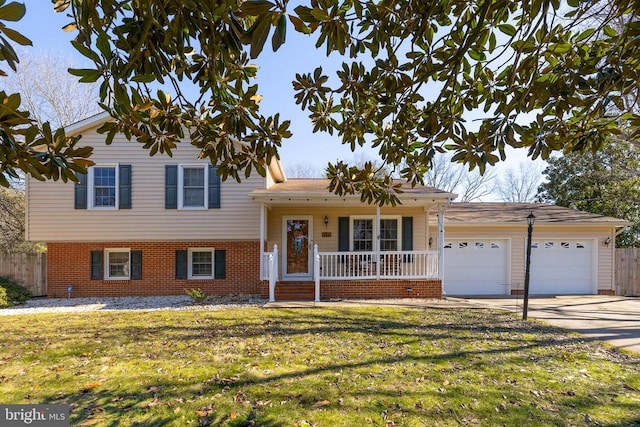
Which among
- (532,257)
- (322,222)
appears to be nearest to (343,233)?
(322,222)

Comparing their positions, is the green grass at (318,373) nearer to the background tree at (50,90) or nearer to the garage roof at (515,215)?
the garage roof at (515,215)

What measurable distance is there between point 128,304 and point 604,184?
2135 centimetres

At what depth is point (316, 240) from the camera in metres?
11.0

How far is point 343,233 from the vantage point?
35.9 feet

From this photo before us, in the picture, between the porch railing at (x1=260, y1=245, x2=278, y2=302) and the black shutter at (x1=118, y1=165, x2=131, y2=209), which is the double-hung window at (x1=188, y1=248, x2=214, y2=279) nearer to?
the porch railing at (x1=260, y1=245, x2=278, y2=302)

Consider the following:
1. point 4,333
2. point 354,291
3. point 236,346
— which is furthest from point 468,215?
point 4,333

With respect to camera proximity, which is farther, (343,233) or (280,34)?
(343,233)

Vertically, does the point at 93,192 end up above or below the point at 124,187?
below

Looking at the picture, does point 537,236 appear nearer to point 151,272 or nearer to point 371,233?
point 371,233

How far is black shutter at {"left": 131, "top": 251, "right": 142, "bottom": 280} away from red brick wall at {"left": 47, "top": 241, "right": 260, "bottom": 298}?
0.42 ft

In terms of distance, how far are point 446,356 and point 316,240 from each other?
6657mm

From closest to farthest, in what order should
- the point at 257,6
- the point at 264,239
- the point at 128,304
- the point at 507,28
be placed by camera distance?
the point at 257,6 → the point at 507,28 → the point at 128,304 → the point at 264,239

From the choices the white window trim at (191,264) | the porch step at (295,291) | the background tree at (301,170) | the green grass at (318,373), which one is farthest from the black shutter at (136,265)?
the background tree at (301,170)

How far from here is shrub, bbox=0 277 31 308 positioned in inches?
356
